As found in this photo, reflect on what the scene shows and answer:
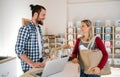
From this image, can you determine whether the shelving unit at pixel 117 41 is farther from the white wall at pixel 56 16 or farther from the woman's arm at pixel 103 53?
the woman's arm at pixel 103 53

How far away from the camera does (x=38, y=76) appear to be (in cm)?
143

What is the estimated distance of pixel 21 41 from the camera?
72.1 inches

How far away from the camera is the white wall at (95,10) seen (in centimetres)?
633

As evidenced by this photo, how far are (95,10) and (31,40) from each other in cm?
501

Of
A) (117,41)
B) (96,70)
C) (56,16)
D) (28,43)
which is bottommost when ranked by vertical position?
(117,41)

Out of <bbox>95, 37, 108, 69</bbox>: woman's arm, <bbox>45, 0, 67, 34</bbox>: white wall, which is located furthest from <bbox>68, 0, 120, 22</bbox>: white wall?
<bbox>95, 37, 108, 69</bbox>: woman's arm

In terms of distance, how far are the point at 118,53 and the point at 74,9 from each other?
7.88 feet

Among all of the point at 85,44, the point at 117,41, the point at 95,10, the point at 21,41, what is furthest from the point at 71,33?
the point at 21,41

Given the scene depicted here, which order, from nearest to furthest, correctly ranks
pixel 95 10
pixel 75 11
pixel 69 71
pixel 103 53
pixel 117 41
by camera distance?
pixel 69 71 < pixel 103 53 < pixel 117 41 < pixel 95 10 < pixel 75 11

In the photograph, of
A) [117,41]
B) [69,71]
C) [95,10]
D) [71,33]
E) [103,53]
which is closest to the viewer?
[69,71]

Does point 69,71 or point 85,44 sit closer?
point 69,71

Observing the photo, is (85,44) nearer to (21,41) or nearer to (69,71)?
(69,71)

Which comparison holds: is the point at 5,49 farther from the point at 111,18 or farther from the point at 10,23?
the point at 111,18

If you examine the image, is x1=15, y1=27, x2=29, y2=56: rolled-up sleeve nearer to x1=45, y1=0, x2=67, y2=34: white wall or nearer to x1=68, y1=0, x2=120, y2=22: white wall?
x1=45, y1=0, x2=67, y2=34: white wall
